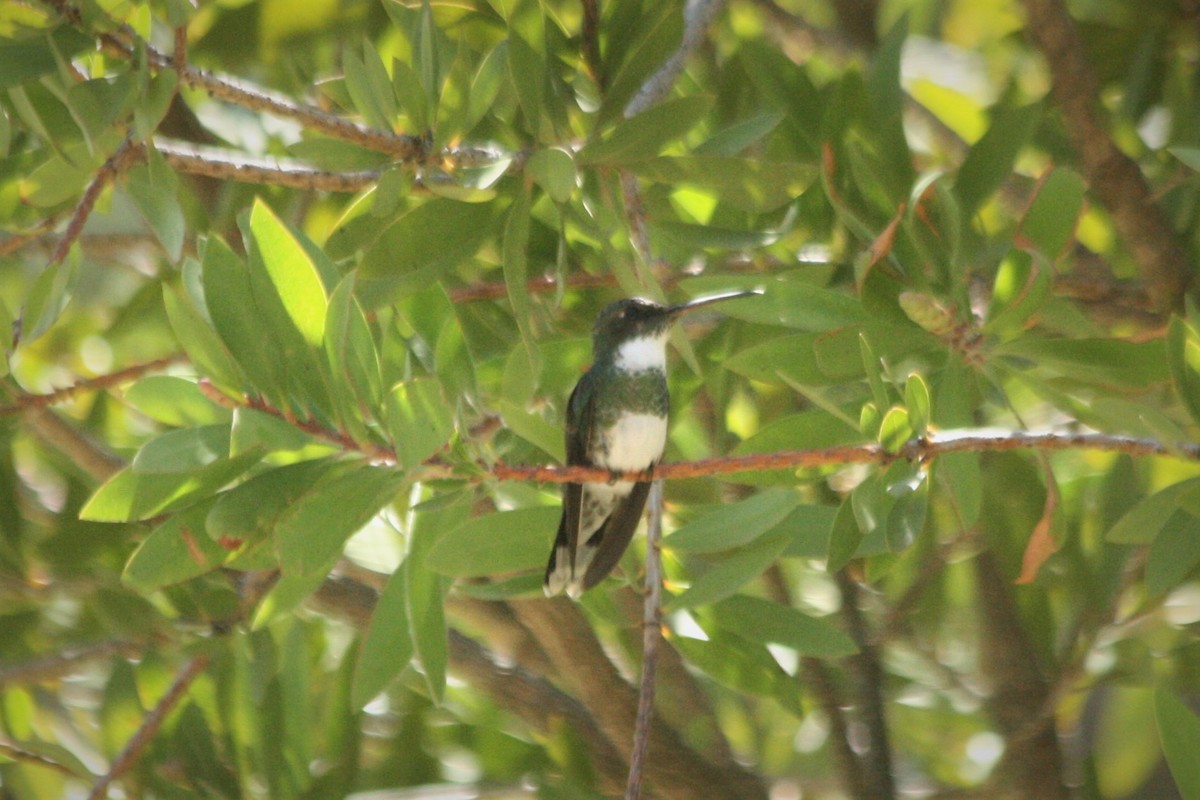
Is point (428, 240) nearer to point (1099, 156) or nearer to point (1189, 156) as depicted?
point (1189, 156)

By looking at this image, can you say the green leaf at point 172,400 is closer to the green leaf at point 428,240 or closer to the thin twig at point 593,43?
the green leaf at point 428,240

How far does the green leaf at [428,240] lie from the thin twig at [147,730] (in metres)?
1.07

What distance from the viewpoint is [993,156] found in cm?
224

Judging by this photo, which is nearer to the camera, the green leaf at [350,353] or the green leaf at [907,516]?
the green leaf at [350,353]

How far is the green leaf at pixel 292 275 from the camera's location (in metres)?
1.72

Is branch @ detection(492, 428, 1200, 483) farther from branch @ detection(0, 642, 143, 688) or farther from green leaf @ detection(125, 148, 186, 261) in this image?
branch @ detection(0, 642, 143, 688)

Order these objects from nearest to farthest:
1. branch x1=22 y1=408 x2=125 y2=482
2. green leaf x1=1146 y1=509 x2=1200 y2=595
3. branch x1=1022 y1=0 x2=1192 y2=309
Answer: green leaf x1=1146 y1=509 x2=1200 y2=595, branch x1=1022 y1=0 x2=1192 y2=309, branch x1=22 y1=408 x2=125 y2=482

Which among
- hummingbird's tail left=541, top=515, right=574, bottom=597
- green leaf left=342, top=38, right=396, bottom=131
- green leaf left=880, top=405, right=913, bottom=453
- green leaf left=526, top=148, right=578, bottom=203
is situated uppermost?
green leaf left=342, top=38, right=396, bottom=131

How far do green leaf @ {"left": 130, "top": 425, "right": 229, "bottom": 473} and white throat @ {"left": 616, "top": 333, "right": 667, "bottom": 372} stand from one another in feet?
4.24

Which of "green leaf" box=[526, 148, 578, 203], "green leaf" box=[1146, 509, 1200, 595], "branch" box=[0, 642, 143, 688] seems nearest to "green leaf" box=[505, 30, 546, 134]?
"green leaf" box=[526, 148, 578, 203]

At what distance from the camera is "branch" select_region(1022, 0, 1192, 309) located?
8.21 ft

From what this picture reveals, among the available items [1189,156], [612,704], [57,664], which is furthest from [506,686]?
[1189,156]

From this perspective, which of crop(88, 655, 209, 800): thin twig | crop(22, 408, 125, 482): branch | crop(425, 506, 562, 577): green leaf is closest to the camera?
crop(425, 506, 562, 577): green leaf

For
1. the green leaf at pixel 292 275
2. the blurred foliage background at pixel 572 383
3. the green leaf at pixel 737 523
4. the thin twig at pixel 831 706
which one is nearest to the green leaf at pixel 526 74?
the blurred foliage background at pixel 572 383
